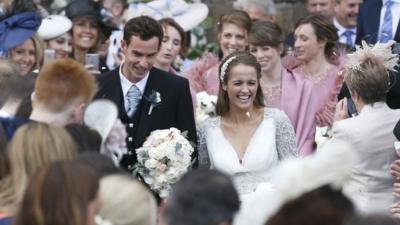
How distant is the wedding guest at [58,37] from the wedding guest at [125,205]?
19.0ft

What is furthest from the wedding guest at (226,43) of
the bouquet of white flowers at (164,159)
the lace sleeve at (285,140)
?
the bouquet of white flowers at (164,159)

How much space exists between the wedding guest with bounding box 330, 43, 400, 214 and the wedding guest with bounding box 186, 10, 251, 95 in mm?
2785

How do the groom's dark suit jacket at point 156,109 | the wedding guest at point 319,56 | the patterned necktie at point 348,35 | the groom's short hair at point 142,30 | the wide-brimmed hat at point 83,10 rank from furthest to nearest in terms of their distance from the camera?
the patterned necktie at point 348,35
the wide-brimmed hat at point 83,10
the wedding guest at point 319,56
the groom's short hair at point 142,30
the groom's dark suit jacket at point 156,109

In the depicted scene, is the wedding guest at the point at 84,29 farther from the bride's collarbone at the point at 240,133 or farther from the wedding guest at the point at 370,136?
the wedding guest at the point at 370,136

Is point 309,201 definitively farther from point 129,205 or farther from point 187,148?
point 187,148

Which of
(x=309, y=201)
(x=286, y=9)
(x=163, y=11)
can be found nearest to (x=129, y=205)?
(x=309, y=201)

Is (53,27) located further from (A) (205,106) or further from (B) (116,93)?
(B) (116,93)

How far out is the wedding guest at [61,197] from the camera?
441cm

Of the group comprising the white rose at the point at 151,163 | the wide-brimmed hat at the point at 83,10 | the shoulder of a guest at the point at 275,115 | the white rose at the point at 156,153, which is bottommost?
the white rose at the point at 151,163

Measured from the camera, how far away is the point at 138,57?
850 cm

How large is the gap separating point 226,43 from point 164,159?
9.57ft

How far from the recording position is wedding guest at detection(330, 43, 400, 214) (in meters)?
7.69

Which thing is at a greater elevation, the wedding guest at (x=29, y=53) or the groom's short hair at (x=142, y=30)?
the groom's short hair at (x=142, y=30)

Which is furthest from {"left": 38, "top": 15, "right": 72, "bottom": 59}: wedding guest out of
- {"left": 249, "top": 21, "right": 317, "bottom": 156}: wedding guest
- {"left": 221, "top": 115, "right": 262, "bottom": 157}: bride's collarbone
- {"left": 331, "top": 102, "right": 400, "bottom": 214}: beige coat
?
{"left": 331, "top": 102, "right": 400, "bottom": 214}: beige coat
